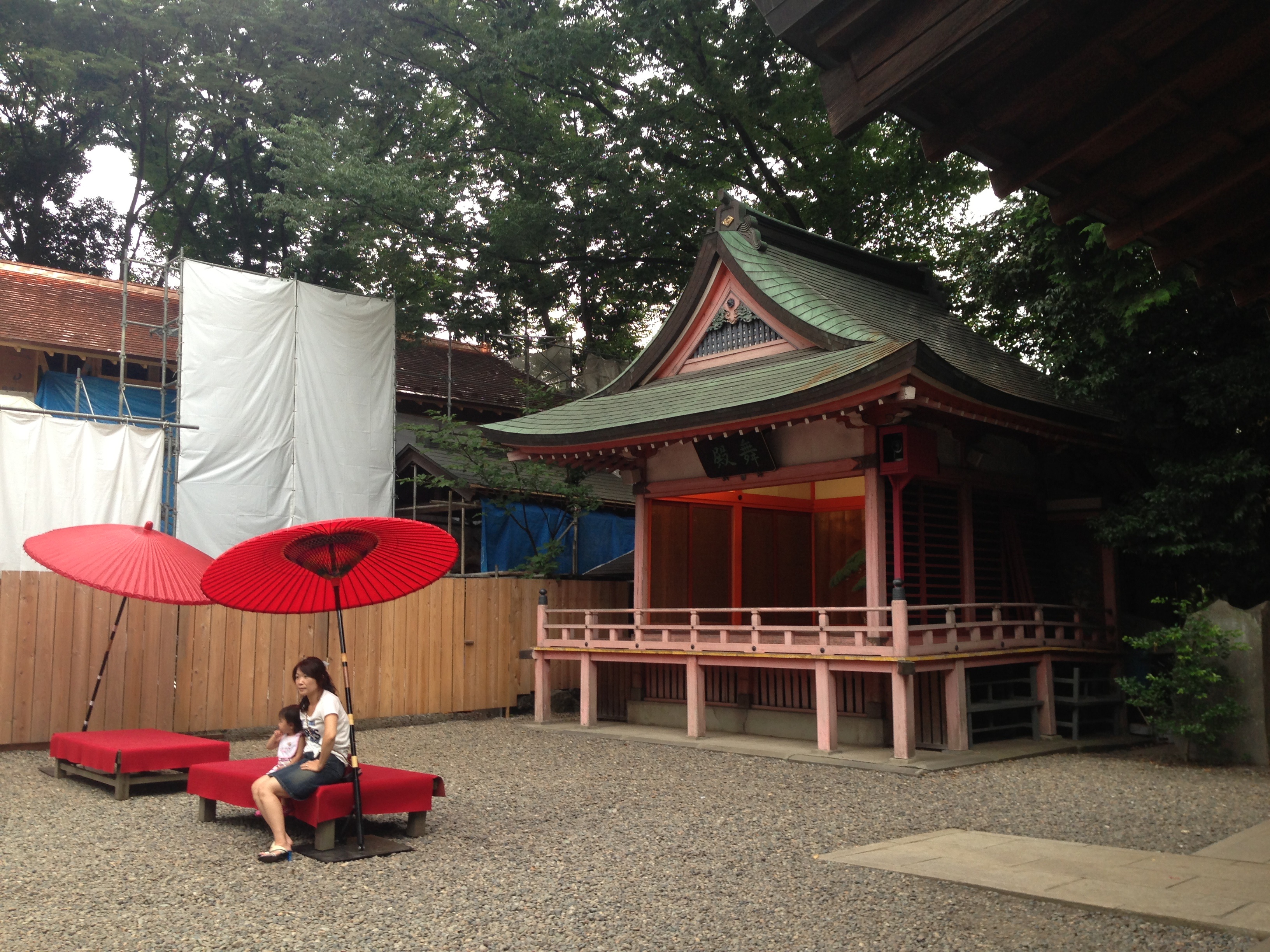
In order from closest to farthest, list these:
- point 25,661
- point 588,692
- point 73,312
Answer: point 25,661, point 588,692, point 73,312

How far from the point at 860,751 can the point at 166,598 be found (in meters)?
7.23

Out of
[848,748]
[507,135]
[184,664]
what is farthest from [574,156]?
[848,748]

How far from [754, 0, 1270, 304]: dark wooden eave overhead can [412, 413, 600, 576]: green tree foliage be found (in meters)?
13.1

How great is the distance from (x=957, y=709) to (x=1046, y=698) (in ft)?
6.23

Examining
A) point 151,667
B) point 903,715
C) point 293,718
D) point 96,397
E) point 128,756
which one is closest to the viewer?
point 293,718

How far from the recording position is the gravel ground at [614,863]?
493 cm

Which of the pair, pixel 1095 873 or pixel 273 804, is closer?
pixel 1095 873

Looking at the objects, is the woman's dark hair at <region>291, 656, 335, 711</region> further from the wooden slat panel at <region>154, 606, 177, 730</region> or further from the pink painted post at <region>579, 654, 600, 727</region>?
the pink painted post at <region>579, 654, 600, 727</region>

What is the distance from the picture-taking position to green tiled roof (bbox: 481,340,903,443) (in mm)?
11391

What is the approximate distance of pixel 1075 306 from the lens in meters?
13.2

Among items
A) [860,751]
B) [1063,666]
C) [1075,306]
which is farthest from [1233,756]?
[1075,306]

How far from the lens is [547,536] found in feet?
71.3

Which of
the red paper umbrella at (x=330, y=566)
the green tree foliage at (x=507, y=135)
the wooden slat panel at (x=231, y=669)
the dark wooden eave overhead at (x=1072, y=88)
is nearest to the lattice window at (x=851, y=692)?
the red paper umbrella at (x=330, y=566)

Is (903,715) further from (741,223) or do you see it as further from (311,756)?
(741,223)
